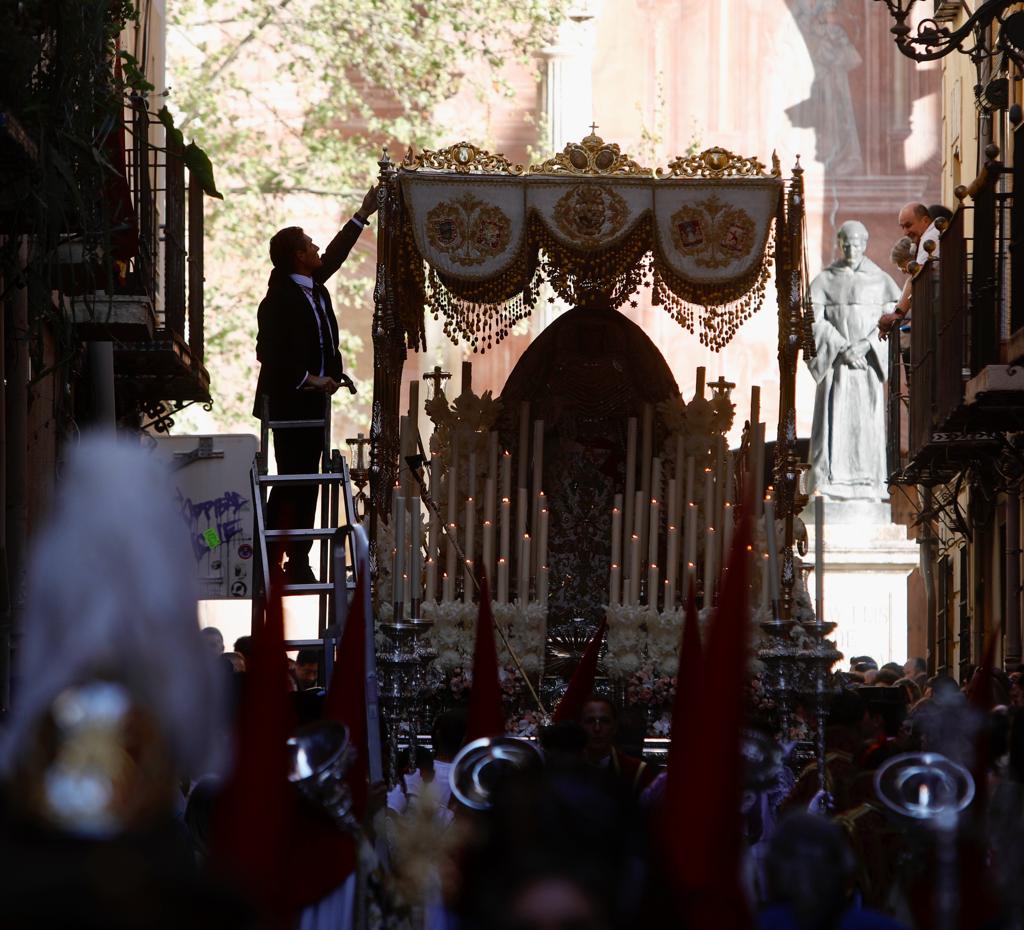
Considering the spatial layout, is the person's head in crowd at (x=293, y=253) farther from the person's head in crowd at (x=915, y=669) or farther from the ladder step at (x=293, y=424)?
the person's head in crowd at (x=915, y=669)

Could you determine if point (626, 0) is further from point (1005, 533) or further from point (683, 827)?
point (683, 827)

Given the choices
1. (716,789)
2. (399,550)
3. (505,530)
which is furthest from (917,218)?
(716,789)

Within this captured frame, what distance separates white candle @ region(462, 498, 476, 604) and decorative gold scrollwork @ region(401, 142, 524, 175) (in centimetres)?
180

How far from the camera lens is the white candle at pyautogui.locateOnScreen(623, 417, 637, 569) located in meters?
12.6

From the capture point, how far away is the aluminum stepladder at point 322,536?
378 inches

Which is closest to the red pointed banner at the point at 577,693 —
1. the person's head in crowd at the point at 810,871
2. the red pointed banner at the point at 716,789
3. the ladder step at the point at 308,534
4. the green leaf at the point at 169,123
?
the ladder step at the point at 308,534

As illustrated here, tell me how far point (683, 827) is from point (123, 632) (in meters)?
1.90

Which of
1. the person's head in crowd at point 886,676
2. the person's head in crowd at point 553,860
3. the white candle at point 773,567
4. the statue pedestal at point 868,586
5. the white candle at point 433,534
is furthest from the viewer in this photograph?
the statue pedestal at point 868,586

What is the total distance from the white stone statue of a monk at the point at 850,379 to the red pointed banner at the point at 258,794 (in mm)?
21306

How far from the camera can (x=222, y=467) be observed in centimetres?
1505

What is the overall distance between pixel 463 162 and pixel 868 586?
1163 centimetres

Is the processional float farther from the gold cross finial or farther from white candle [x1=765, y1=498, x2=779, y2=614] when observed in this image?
white candle [x1=765, y1=498, x2=779, y2=614]

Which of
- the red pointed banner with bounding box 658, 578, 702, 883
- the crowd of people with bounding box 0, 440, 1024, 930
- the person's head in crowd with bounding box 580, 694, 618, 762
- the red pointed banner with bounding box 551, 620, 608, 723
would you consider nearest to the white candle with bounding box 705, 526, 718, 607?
the red pointed banner with bounding box 551, 620, 608, 723

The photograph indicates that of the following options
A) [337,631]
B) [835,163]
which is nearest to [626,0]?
[835,163]
